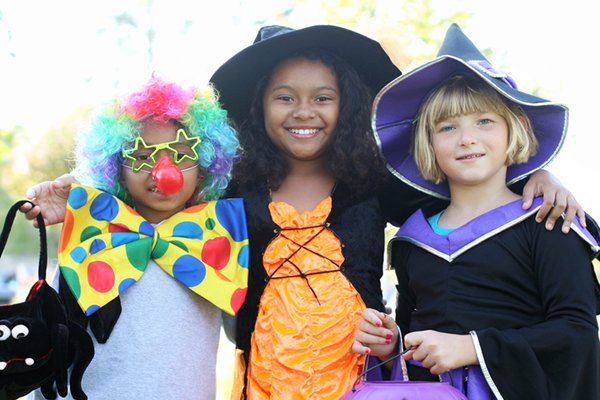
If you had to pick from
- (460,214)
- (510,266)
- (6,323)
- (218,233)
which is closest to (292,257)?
(218,233)

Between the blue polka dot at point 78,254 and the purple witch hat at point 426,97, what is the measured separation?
122 centimetres

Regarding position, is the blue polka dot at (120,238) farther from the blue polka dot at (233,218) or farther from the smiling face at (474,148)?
the smiling face at (474,148)

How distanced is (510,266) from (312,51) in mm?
1247

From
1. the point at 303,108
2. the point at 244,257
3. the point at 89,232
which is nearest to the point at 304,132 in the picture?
the point at 303,108

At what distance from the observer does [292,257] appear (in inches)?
107

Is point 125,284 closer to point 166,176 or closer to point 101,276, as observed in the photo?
point 101,276

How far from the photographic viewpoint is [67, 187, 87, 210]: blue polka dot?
2523mm

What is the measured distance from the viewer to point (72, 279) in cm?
245

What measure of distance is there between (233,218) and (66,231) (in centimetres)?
62

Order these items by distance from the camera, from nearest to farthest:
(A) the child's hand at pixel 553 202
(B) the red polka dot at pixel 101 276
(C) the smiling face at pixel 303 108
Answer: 1. (A) the child's hand at pixel 553 202
2. (B) the red polka dot at pixel 101 276
3. (C) the smiling face at pixel 303 108

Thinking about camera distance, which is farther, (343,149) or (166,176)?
(343,149)

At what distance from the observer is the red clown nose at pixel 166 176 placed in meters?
2.52

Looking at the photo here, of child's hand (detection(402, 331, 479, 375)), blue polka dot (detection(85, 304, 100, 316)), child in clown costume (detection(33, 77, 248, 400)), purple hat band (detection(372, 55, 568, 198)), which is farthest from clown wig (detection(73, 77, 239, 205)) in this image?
child's hand (detection(402, 331, 479, 375))

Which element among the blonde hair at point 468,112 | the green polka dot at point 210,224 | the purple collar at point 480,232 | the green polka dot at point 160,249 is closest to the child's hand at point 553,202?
the purple collar at point 480,232
